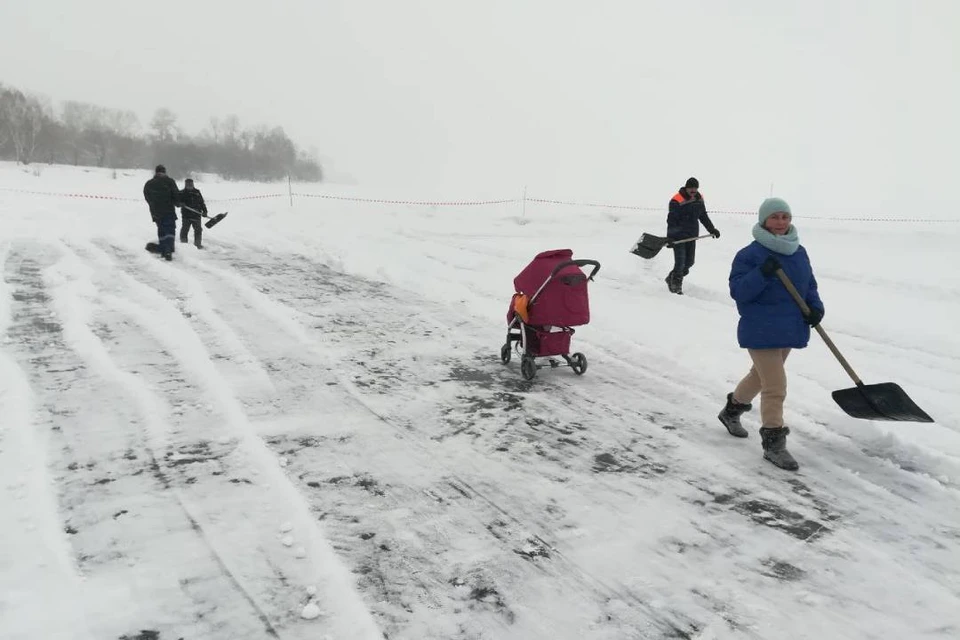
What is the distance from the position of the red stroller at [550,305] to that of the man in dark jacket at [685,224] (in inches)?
185

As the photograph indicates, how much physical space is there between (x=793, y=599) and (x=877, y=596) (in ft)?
1.41

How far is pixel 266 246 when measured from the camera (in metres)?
13.2

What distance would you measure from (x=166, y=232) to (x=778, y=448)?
35.5 feet

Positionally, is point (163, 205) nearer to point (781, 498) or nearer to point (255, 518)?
point (255, 518)

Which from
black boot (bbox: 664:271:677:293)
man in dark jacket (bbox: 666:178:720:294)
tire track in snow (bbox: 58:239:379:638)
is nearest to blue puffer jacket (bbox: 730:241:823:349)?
tire track in snow (bbox: 58:239:379:638)

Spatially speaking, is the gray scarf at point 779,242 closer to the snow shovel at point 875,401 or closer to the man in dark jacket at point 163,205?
the snow shovel at point 875,401

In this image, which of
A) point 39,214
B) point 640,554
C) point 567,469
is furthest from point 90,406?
point 39,214

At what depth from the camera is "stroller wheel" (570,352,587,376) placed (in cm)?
589

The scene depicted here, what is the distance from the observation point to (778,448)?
4148 millimetres

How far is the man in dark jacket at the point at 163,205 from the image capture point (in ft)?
36.0

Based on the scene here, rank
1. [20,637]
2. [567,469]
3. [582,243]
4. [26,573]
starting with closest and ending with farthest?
[20,637], [26,573], [567,469], [582,243]

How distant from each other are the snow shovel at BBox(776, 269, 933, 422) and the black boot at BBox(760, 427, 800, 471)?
0.53m

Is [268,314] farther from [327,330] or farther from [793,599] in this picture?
[793,599]

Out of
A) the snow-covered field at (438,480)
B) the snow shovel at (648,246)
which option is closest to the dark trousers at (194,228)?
the snow-covered field at (438,480)
